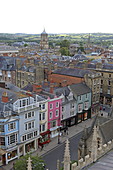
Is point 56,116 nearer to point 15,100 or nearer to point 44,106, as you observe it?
point 44,106

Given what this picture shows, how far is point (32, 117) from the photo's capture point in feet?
143

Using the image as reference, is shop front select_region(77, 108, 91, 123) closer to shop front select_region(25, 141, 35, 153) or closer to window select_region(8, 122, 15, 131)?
shop front select_region(25, 141, 35, 153)

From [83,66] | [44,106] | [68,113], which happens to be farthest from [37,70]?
[44,106]

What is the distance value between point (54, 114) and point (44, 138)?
18.0 feet

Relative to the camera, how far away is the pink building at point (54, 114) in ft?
161

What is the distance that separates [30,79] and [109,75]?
79.9 feet

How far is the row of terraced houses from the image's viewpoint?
39750 mm

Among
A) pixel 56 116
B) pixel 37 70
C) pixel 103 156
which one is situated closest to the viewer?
pixel 103 156

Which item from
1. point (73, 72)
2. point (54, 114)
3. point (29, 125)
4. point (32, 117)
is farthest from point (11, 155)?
point (73, 72)

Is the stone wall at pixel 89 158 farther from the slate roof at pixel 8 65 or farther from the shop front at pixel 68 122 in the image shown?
the slate roof at pixel 8 65

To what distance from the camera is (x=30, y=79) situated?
240 feet

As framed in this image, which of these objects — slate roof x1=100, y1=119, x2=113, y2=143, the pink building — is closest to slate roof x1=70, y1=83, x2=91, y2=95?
the pink building

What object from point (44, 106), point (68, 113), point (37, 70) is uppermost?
point (37, 70)

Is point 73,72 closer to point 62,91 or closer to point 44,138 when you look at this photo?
point 62,91
